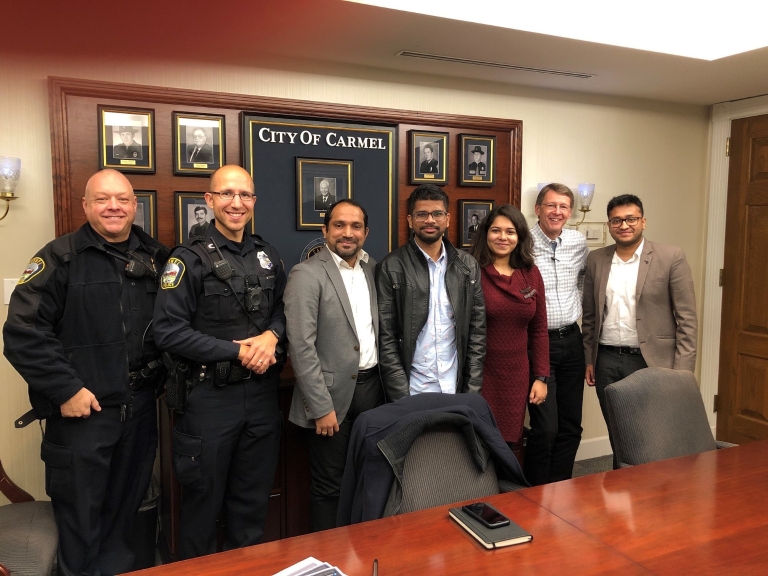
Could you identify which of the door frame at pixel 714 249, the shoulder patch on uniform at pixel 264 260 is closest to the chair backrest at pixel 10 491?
the shoulder patch on uniform at pixel 264 260

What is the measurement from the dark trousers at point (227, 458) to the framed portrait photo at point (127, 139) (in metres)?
1.22

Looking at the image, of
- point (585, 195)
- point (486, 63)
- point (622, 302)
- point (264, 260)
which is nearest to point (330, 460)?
point (264, 260)

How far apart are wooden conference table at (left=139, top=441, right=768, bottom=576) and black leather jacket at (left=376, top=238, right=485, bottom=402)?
93 centimetres

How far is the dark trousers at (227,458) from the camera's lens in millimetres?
2213

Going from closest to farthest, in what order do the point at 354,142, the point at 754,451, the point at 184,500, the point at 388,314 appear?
the point at 754,451 < the point at 184,500 < the point at 388,314 < the point at 354,142

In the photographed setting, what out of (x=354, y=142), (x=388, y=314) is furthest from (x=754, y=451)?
(x=354, y=142)

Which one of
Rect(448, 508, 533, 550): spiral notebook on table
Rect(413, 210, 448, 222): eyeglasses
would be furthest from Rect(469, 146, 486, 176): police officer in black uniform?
Rect(448, 508, 533, 550): spiral notebook on table

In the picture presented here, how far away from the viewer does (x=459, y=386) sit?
2.64 m

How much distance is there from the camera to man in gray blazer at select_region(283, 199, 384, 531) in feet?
7.63

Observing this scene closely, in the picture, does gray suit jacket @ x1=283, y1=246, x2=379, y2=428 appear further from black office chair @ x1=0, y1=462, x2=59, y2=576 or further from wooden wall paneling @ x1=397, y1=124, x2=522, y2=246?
wooden wall paneling @ x1=397, y1=124, x2=522, y2=246

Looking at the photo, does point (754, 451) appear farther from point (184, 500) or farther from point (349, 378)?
point (184, 500)

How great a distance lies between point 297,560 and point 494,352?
5.42 ft

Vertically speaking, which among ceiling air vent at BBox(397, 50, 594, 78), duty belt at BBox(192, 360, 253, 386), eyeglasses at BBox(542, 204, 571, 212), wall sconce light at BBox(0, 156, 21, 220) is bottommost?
duty belt at BBox(192, 360, 253, 386)

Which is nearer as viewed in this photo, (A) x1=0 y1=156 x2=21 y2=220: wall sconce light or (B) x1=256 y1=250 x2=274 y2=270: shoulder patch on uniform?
(B) x1=256 y1=250 x2=274 y2=270: shoulder patch on uniform
